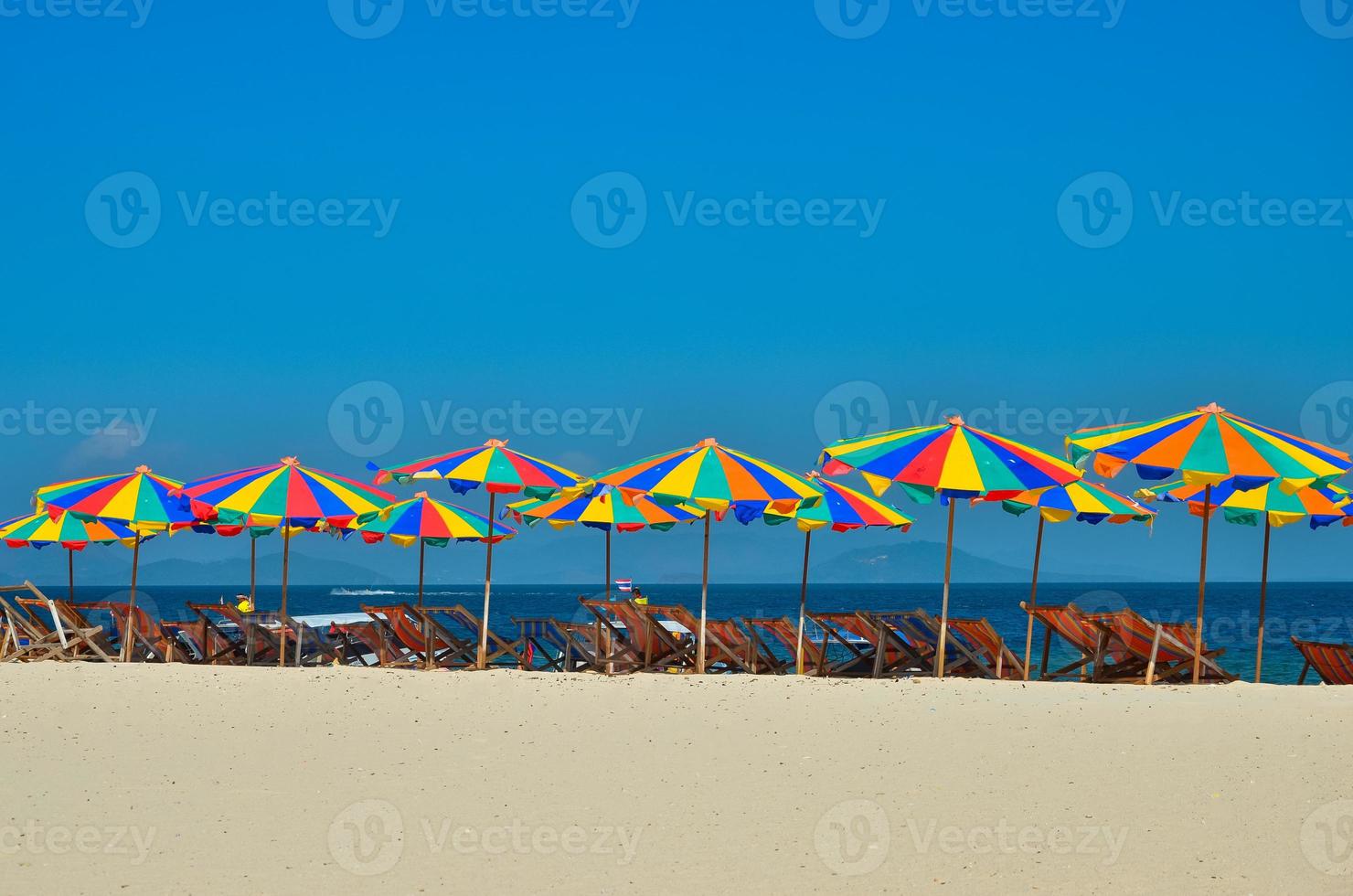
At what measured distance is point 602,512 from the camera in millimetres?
15703

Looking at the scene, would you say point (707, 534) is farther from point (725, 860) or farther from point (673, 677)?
→ point (725, 860)

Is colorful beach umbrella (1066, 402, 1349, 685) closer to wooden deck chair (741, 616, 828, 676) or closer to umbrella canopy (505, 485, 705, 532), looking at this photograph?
wooden deck chair (741, 616, 828, 676)

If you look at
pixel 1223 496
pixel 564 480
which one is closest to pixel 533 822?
pixel 564 480

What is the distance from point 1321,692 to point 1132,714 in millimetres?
3012

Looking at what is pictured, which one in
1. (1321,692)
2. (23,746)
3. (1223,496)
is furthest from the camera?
(1223,496)

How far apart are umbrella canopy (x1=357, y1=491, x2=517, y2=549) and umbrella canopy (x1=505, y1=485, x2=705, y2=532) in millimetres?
486

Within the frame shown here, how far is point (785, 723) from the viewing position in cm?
948

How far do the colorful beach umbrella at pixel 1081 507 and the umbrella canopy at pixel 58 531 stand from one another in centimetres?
1066

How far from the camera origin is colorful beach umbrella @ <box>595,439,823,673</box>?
13.1 meters

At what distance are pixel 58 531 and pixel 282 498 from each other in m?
4.57

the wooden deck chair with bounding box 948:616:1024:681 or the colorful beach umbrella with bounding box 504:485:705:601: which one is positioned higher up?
the colorful beach umbrella with bounding box 504:485:705:601
